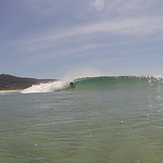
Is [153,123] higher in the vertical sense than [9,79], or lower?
lower

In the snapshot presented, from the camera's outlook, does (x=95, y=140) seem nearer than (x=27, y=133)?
Yes

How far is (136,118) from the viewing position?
24.5ft

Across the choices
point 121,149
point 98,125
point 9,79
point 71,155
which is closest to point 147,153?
point 121,149

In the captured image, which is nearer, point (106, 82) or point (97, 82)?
point (106, 82)

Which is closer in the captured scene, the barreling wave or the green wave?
the green wave

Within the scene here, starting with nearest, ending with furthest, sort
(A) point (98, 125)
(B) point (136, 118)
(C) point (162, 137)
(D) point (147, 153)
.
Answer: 1. (D) point (147, 153)
2. (C) point (162, 137)
3. (A) point (98, 125)
4. (B) point (136, 118)

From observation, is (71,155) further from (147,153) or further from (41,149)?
(147,153)

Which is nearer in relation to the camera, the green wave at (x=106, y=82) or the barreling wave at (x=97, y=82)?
the green wave at (x=106, y=82)

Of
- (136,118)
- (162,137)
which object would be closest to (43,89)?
(136,118)

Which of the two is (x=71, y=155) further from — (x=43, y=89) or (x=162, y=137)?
(x=43, y=89)

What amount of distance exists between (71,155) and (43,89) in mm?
33685

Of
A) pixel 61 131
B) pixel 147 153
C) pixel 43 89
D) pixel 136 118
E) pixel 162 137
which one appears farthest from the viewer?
pixel 43 89

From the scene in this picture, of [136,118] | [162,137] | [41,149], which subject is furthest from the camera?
[136,118]

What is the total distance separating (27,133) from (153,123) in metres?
3.75
